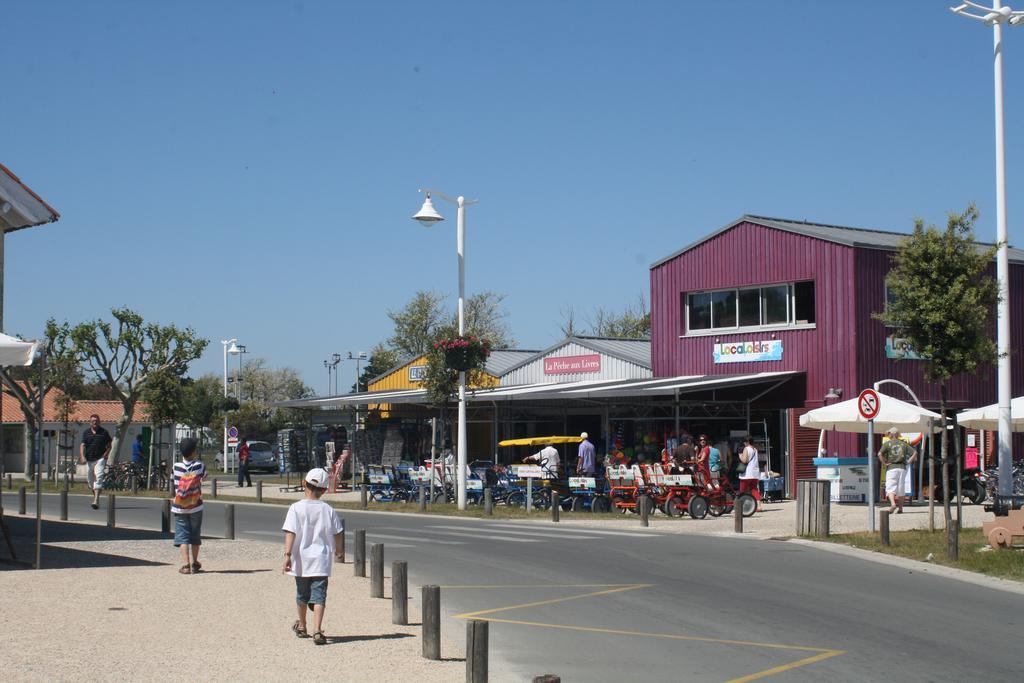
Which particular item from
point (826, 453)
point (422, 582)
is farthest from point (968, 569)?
point (826, 453)

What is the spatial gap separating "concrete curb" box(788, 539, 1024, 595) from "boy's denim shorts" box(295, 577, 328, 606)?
8425 mm

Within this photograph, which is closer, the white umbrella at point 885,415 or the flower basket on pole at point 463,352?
the white umbrella at point 885,415

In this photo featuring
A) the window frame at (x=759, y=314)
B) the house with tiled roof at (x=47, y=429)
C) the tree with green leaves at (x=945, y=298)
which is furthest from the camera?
the house with tiled roof at (x=47, y=429)

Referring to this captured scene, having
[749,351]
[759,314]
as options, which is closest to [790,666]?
[749,351]

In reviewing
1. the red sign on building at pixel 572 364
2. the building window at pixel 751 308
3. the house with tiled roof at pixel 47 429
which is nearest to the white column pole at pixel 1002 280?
the building window at pixel 751 308

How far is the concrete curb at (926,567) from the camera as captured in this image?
14.8m

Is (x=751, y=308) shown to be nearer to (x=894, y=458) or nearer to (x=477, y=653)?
(x=894, y=458)

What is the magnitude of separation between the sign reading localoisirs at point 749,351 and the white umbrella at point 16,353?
24731mm

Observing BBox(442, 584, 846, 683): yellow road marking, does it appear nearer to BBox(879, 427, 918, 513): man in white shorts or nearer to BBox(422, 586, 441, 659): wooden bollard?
BBox(422, 586, 441, 659): wooden bollard

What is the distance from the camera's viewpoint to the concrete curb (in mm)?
14836

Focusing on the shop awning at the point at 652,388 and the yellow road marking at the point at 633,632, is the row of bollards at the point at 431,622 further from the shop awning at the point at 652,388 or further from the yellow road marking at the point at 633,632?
the shop awning at the point at 652,388

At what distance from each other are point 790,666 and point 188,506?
8.10 meters

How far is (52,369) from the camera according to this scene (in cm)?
5134

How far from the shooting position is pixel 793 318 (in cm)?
3512
